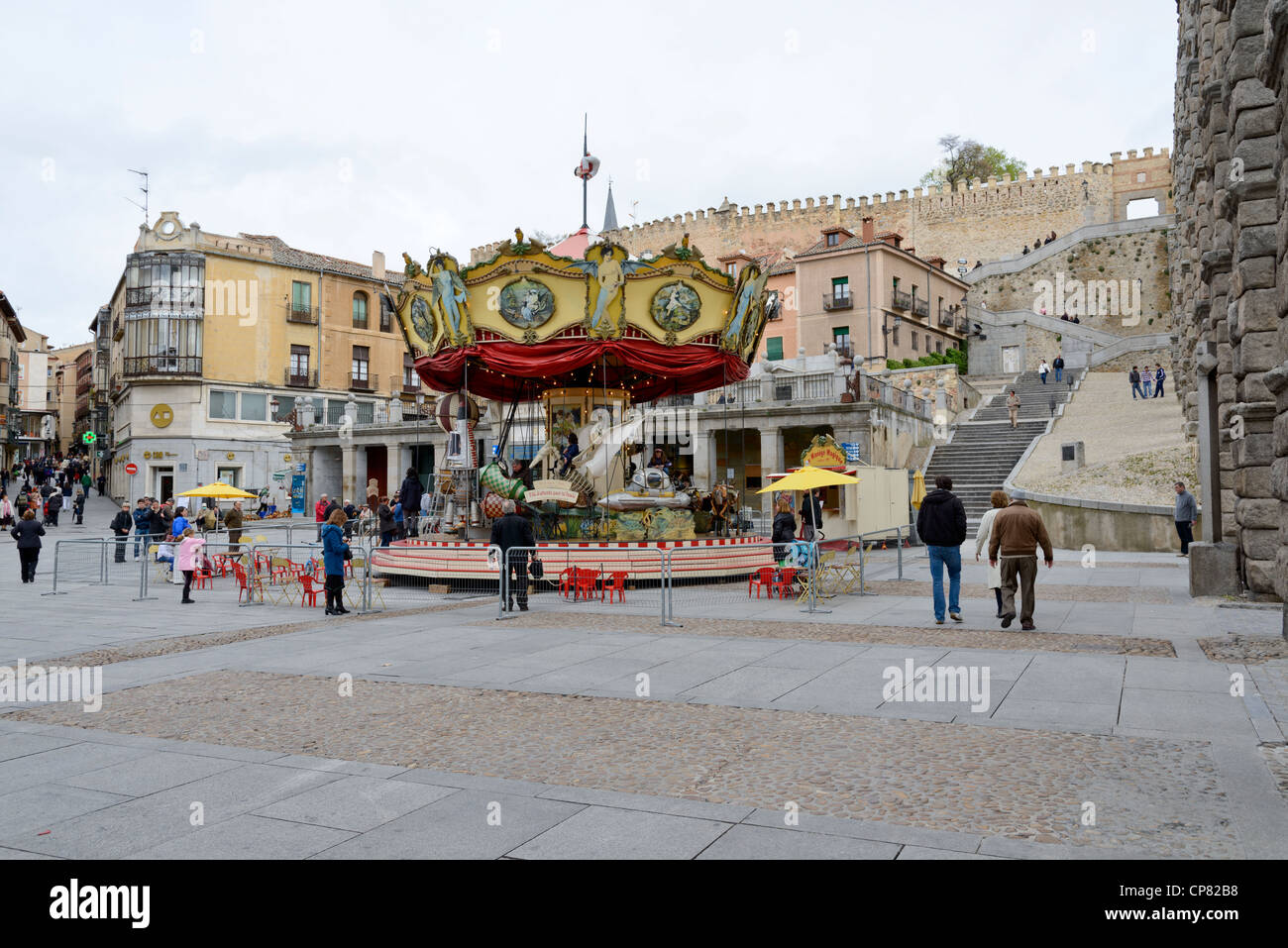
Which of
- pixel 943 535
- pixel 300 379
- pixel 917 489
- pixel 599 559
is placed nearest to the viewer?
pixel 943 535

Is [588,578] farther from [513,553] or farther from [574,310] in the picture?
[574,310]

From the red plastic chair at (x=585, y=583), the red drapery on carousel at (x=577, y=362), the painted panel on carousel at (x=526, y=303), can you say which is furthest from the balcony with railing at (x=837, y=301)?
the red plastic chair at (x=585, y=583)

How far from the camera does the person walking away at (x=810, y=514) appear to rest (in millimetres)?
17866

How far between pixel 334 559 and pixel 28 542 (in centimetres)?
861

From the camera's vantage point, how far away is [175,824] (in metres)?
4.46

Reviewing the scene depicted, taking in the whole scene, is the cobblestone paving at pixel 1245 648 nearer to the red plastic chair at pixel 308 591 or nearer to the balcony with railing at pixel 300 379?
the red plastic chair at pixel 308 591

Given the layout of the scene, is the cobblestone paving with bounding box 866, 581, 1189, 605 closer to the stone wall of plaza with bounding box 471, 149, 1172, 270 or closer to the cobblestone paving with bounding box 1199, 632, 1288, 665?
the cobblestone paving with bounding box 1199, 632, 1288, 665

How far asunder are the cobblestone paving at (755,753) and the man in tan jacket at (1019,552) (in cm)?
473

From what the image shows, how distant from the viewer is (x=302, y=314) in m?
48.2

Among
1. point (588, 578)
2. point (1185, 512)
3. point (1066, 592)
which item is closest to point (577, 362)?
point (588, 578)

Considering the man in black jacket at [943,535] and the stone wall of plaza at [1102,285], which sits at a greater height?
the stone wall of plaza at [1102,285]
